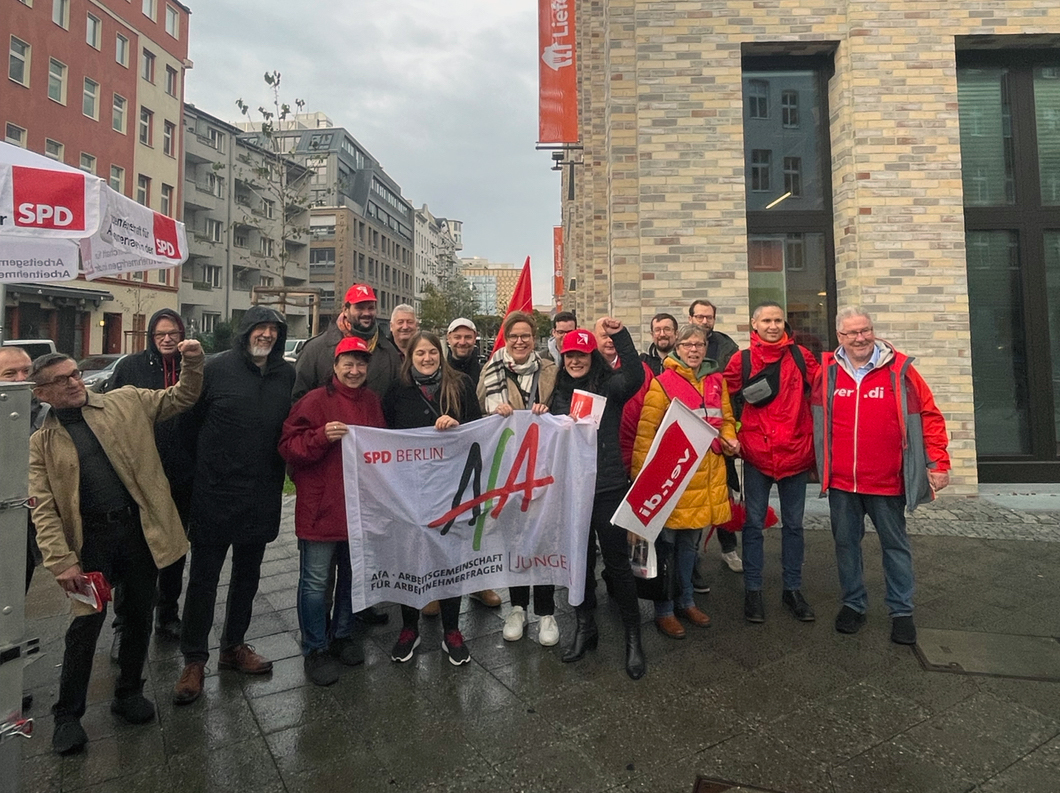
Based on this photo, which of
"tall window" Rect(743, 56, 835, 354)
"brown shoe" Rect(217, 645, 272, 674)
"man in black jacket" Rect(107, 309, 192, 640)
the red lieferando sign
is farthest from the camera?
the red lieferando sign

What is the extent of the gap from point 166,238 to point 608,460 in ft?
16.5

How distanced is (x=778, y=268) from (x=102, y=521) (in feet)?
25.1

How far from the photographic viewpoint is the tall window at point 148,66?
36.5 m

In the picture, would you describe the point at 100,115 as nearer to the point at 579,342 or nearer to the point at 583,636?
the point at 579,342

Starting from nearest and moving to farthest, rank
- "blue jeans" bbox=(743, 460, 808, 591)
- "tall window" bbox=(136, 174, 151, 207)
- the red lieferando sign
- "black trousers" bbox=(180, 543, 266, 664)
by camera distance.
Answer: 1. "black trousers" bbox=(180, 543, 266, 664)
2. "blue jeans" bbox=(743, 460, 808, 591)
3. the red lieferando sign
4. "tall window" bbox=(136, 174, 151, 207)

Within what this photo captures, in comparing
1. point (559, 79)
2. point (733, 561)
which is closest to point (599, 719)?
point (733, 561)

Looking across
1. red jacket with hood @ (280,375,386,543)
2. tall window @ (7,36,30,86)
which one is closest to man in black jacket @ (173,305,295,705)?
red jacket with hood @ (280,375,386,543)

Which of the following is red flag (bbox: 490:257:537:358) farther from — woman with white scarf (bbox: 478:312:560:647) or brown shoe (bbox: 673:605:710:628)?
brown shoe (bbox: 673:605:710:628)

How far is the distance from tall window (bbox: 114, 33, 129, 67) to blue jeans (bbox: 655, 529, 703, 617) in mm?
42901

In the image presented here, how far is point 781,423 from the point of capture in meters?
4.27

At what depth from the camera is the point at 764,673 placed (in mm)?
3523

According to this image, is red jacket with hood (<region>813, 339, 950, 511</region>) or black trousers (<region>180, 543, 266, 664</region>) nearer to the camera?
black trousers (<region>180, 543, 266, 664</region>)

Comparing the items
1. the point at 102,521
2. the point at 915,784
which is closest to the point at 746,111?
the point at 915,784

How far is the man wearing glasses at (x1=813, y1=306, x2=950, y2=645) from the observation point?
390cm
